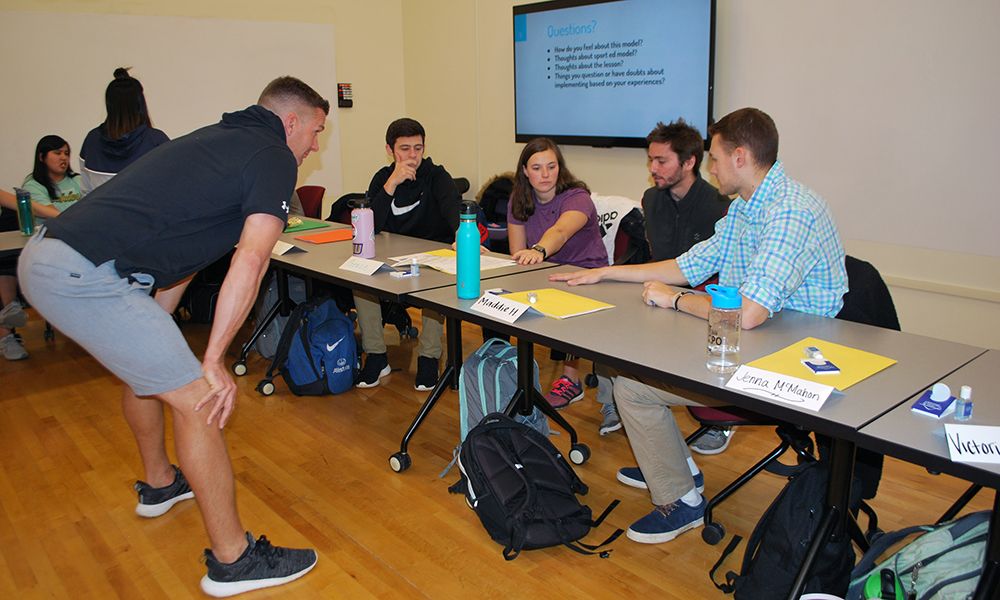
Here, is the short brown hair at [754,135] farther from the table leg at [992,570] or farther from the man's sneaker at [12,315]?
the man's sneaker at [12,315]

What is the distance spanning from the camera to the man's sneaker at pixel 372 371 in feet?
10.9

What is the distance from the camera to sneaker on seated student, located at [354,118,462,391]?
334cm

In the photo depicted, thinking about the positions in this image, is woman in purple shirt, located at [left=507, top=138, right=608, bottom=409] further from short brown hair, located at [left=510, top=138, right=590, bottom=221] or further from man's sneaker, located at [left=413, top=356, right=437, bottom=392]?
man's sneaker, located at [left=413, top=356, right=437, bottom=392]

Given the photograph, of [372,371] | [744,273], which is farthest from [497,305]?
[372,371]

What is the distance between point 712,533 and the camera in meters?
2.04

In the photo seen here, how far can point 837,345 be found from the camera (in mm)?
1686

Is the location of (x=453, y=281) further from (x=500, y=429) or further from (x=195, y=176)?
(x=195, y=176)

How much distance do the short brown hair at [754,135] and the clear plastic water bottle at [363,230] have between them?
1.41 metres

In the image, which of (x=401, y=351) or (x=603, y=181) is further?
(x=603, y=181)

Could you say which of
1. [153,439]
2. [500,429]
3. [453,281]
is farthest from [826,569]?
[153,439]

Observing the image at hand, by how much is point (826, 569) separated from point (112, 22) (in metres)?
5.21

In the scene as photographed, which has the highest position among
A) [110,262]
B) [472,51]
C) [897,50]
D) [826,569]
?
[472,51]

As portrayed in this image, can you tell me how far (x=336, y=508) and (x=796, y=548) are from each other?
1.40 metres

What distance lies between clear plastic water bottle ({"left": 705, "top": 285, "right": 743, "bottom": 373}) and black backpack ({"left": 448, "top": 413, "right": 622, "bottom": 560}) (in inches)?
27.9
